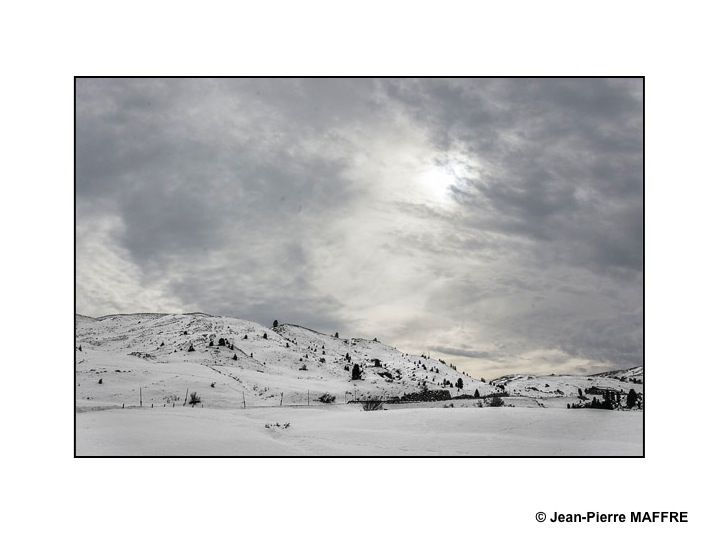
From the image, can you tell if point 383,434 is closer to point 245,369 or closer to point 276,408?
point 276,408

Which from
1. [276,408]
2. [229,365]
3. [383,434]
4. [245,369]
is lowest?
[383,434]

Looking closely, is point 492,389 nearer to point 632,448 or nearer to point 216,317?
point 216,317

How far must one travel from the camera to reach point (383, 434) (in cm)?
1761

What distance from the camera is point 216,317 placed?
81188 mm

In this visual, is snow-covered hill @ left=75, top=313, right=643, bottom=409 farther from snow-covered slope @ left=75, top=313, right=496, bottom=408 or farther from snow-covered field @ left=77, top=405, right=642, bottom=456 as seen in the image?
snow-covered field @ left=77, top=405, right=642, bottom=456

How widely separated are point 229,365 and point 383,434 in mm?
36312

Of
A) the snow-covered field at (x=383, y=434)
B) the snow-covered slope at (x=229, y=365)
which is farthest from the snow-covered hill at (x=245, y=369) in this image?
the snow-covered field at (x=383, y=434)

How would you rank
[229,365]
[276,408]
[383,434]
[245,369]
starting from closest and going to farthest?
1. [383,434]
2. [276,408]
3. [245,369]
4. [229,365]

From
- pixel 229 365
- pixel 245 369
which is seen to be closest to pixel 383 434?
pixel 245 369

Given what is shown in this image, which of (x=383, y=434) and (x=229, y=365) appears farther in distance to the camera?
(x=229, y=365)

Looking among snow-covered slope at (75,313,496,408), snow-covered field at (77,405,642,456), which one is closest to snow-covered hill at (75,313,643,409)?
snow-covered slope at (75,313,496,408)

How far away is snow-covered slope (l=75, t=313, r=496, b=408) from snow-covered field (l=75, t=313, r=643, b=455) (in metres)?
0.18

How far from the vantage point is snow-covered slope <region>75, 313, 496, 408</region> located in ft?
113

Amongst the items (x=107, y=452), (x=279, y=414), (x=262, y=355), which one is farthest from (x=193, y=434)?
(x=262, y=355)
